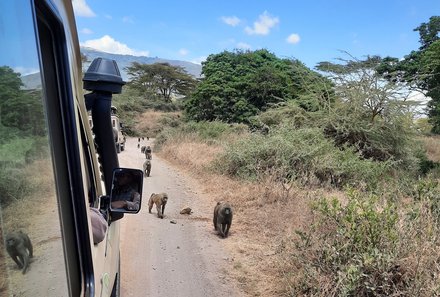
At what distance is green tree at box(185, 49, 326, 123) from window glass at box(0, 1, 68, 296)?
2113 centimetres

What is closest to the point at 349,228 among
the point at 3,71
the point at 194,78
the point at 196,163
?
the point at 3,71

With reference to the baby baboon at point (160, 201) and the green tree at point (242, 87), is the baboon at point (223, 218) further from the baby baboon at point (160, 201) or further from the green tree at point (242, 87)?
the green tree at point (242, 87)

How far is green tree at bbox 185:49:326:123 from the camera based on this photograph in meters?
24.7

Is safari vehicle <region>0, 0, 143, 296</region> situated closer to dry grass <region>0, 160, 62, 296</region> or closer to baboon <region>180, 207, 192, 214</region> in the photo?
dry grass <region>0, 160, 62, 296</region>

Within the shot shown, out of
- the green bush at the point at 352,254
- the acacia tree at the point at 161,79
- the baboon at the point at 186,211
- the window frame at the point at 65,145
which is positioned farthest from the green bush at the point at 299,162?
the acacia tree at the point at 161,79

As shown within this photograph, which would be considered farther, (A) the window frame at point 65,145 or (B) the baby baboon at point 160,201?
(B) the baby baboon at point 160,201

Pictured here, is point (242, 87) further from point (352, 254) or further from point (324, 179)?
point (352, 254)

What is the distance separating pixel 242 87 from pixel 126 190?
959 inches

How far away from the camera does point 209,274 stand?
569cm

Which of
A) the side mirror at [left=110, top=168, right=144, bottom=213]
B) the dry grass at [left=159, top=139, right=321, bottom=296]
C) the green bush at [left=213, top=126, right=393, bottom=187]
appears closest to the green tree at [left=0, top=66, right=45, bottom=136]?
the side mirror at [left=110, top=168, right=144, bottom=213]

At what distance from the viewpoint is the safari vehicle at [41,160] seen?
0.95m

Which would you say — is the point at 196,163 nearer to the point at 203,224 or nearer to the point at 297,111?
the point at 297,111

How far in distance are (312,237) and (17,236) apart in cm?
A: 436

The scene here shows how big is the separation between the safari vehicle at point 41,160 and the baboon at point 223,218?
212 inches
